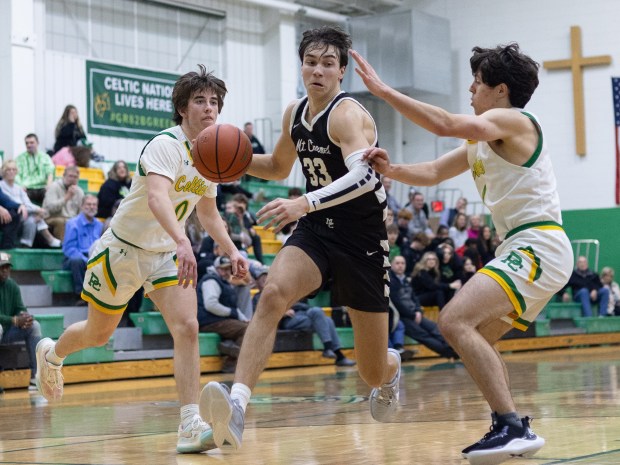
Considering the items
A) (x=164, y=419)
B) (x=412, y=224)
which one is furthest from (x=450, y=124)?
(x=412, y=224)

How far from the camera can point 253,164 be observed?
584 centimetres

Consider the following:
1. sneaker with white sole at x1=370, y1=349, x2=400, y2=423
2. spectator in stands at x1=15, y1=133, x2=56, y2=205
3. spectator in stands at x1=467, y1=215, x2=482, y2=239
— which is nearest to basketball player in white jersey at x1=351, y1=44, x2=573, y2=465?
sneaker with white sole at x1=370, y1=349, x2=400, y2=423

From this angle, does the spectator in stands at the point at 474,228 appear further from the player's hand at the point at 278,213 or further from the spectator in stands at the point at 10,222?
the player's hand at the point at 278,213

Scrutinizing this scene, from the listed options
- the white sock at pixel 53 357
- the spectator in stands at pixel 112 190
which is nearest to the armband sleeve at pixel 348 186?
the white sock at pixel 53 357

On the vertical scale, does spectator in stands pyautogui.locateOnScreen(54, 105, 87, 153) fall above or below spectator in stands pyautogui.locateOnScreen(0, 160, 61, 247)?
above

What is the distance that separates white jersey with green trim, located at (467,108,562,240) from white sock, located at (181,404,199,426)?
190 centimetres

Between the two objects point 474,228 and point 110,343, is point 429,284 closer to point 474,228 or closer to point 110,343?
point 474,228

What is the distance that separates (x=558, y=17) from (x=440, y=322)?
20.4m

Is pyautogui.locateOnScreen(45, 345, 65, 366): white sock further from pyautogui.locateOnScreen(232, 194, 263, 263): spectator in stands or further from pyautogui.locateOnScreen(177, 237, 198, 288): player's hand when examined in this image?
pyautogui.locateOnScreen(232, 194, 263, 263): spectator in stands

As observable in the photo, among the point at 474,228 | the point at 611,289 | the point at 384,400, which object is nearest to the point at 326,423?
the point at 384,400

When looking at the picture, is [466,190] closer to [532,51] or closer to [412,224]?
[532,51]

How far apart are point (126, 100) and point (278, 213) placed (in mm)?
15234

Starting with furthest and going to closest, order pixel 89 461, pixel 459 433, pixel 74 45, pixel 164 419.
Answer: pixel 74 45 → pixel 164 419 → pixel 459 433 → pixel 89 461

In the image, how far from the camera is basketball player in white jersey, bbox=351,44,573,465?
449 cm
